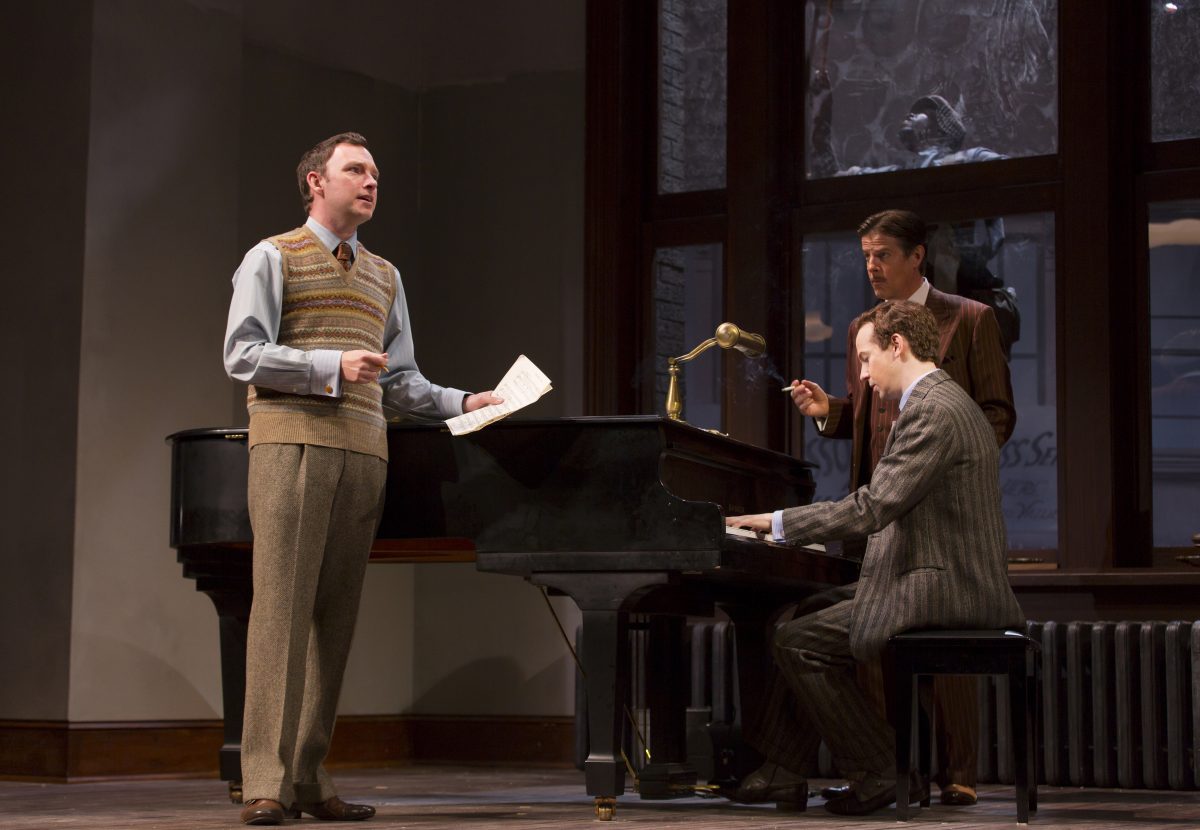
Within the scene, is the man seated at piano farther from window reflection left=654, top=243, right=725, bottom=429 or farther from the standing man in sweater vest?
window reflection left=654, top=243, right=725, bottom=429

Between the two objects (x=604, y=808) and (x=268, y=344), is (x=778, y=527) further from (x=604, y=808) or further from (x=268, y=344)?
(x=268, y=344)

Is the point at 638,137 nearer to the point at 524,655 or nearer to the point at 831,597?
the point at 524,655

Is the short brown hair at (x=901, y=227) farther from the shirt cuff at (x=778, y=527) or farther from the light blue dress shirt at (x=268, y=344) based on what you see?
the light blue dress shirt at (x=268, y=344)

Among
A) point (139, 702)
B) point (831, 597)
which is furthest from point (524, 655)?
point (831, 597)

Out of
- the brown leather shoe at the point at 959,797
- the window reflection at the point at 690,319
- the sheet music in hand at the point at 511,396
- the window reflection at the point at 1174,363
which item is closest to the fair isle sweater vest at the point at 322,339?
the sheet music in hand at the point at 511,396

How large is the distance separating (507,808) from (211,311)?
260cm

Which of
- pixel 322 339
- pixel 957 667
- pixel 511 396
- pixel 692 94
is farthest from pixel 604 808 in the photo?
pixel 692 94

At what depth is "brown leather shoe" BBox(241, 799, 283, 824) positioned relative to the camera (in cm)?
365

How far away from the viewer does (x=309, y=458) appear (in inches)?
150

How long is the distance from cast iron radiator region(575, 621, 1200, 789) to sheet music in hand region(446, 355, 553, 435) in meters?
1.68

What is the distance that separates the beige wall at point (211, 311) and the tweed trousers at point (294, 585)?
2.11m

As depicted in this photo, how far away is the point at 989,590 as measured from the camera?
3947 millimetres

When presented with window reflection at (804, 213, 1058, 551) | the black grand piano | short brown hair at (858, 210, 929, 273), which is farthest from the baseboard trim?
short brown hair at (858, 210, 929, 273)

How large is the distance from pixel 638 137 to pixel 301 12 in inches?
57.8
